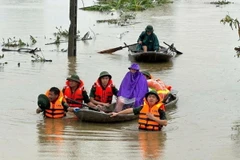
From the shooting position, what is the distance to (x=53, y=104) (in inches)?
434

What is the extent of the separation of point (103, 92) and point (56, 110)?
1134mm

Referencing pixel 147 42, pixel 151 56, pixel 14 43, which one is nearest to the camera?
pixel 151 56

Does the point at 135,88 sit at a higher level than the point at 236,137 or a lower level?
higher

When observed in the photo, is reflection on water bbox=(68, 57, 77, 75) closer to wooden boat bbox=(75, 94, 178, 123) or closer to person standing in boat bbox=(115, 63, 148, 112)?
person standing in boat bbox=(115, 63, 148, 112)

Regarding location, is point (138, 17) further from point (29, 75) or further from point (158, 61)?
point (29, 75)

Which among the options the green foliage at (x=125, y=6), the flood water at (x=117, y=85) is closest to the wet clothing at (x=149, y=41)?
the flood water at (x=117, y=85)

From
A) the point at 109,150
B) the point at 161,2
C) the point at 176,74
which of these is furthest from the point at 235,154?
the point at 161,2

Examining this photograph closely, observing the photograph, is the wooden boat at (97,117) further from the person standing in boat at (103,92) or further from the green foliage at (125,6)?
the green foliage at (125,6)

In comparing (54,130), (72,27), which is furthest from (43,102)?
(72,27)

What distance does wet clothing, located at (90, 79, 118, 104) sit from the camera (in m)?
11.9

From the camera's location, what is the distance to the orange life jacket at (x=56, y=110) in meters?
11.0

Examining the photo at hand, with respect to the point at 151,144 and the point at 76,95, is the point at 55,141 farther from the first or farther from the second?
the point at 76,95

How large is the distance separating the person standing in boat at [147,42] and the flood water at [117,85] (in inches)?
24.1

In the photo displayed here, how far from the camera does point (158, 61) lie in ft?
63.8
